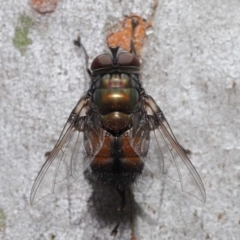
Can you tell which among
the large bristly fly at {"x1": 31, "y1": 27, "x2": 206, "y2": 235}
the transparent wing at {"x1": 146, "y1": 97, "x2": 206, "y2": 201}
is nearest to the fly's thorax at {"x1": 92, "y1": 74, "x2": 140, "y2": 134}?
the large bristly fly at {"x1": 31, "y1": 27, "x2": 206, "y2": 235}

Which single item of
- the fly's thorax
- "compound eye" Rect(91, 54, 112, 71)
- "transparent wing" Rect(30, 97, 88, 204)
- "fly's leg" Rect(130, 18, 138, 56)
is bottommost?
"transparent wing" Rect(30, 97, 88, 204)

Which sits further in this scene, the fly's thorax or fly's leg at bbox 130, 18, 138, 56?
fly's leg at bbox 130, 18, 138, 56

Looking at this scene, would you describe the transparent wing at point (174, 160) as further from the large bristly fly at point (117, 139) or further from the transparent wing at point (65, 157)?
the transparent wing at point (65, 157)

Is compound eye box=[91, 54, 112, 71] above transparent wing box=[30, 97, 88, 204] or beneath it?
above

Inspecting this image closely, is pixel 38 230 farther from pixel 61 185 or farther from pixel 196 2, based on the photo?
pixel 196 2

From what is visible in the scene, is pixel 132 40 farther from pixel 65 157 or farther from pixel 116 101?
pixel 65 157

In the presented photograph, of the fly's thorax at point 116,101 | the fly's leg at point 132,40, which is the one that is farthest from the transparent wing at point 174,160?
the fly's leg at point 132,40

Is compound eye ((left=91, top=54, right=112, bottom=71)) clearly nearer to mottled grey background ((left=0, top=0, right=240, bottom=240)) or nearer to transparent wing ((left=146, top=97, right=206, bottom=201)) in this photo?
mottled grey background ((left=0, top=0, right=240, bottom=240))
